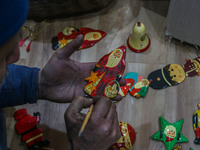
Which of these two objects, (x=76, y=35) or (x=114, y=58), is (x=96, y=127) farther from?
(x=76, y=35)

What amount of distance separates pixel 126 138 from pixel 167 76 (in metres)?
0.35

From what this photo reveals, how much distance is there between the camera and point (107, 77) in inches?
35.8

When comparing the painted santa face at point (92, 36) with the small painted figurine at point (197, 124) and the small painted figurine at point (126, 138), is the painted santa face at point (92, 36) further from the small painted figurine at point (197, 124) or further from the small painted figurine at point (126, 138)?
the small painted figurine at point (197, 124)

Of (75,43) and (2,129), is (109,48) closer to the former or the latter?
(75,43)

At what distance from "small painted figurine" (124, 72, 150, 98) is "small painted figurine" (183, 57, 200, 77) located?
19cm

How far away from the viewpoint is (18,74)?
85cm

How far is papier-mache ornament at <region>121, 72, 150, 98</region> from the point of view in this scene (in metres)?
1.00

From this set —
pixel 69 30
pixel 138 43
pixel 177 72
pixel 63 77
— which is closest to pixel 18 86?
pixel 63 77

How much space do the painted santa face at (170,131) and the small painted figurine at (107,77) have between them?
267 millimetres

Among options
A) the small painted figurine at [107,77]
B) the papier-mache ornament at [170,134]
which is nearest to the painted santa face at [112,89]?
the small painted figurine at [107,77]

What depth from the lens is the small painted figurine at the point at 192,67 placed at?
3.39ft

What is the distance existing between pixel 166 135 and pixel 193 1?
0.56 meters

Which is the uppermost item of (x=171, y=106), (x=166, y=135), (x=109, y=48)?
(x=109, y=48)

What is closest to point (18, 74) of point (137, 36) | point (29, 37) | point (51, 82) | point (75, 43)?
point (51, 82)
